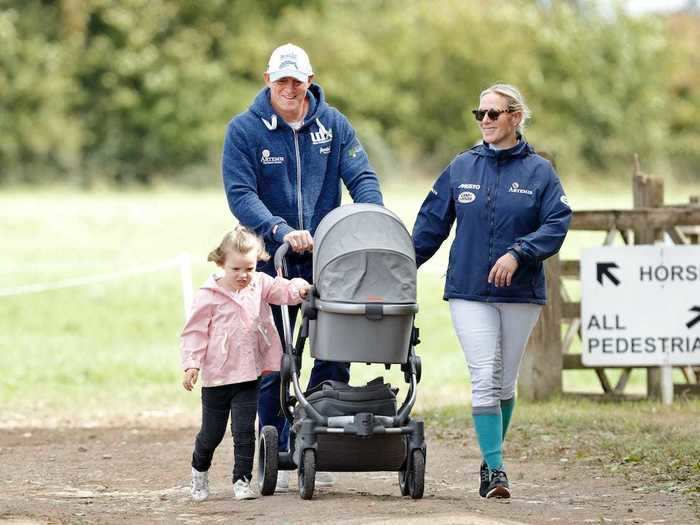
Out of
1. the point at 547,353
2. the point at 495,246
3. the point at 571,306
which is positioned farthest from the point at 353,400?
the point at 571,306

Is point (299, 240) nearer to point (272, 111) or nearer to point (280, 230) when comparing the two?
point (280, 230)

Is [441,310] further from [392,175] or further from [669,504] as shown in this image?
[392,175]

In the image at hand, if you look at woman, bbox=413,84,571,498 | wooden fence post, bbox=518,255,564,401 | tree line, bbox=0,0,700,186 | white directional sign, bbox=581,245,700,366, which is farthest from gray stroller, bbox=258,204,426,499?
tree line, bbox=0,0,700,186

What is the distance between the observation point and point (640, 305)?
38.9 feet

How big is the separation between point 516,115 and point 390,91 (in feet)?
152

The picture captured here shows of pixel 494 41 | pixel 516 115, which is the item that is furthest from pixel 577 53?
pixel 516 115

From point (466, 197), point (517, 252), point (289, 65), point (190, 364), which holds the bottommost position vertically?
point (190, 364)

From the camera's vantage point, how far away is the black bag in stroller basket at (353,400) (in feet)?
24.4

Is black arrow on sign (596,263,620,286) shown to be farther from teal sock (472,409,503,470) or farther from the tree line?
the tree line

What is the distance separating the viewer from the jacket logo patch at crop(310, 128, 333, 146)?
8038mm

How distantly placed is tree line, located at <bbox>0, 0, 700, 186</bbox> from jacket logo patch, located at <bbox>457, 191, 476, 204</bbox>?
38.4 metres

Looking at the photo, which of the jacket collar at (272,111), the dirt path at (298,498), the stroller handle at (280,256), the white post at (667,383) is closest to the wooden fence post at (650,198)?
the white post at (667,383)

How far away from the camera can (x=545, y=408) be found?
37.9ft

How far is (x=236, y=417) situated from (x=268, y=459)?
266 millimetres
